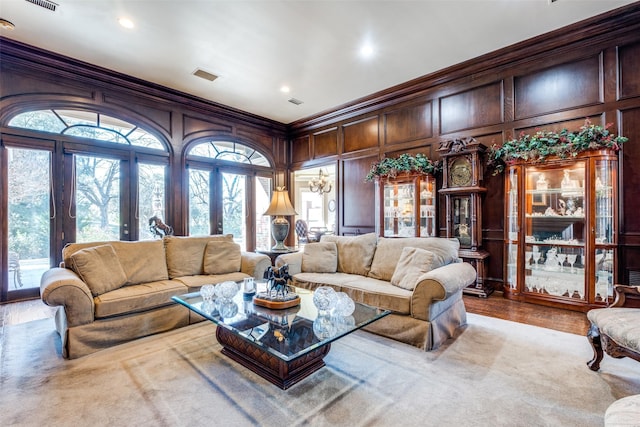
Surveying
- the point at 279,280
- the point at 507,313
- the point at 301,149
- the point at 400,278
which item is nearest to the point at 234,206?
the point at 301,149

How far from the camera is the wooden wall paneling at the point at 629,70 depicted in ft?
10.8

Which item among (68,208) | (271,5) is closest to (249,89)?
(271,5)

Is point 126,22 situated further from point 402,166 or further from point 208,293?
point 402,166

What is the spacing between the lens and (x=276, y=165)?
689 centimetres

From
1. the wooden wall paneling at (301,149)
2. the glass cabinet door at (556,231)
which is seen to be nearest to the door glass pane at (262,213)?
the wooden wall paneling at (301,149)

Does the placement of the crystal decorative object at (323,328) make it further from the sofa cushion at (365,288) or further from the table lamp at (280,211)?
the table lamp at (280,211)

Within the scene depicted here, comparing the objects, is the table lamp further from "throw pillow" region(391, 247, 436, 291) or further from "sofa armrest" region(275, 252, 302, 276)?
"throw pillow" region(391, 247, 436, 291)

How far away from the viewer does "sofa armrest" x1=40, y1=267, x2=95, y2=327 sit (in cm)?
230

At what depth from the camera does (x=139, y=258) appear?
127 inches

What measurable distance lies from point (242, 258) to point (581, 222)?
4071 mm

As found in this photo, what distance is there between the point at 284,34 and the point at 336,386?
142 inches

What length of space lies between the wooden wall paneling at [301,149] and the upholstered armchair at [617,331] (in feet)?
17.8

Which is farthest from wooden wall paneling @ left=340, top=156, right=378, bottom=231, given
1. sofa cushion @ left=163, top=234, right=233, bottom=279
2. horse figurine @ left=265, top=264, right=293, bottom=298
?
horse figurine @ left=265, top=264, right=293, bottom=298

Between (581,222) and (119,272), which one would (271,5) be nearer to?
(119,272)
